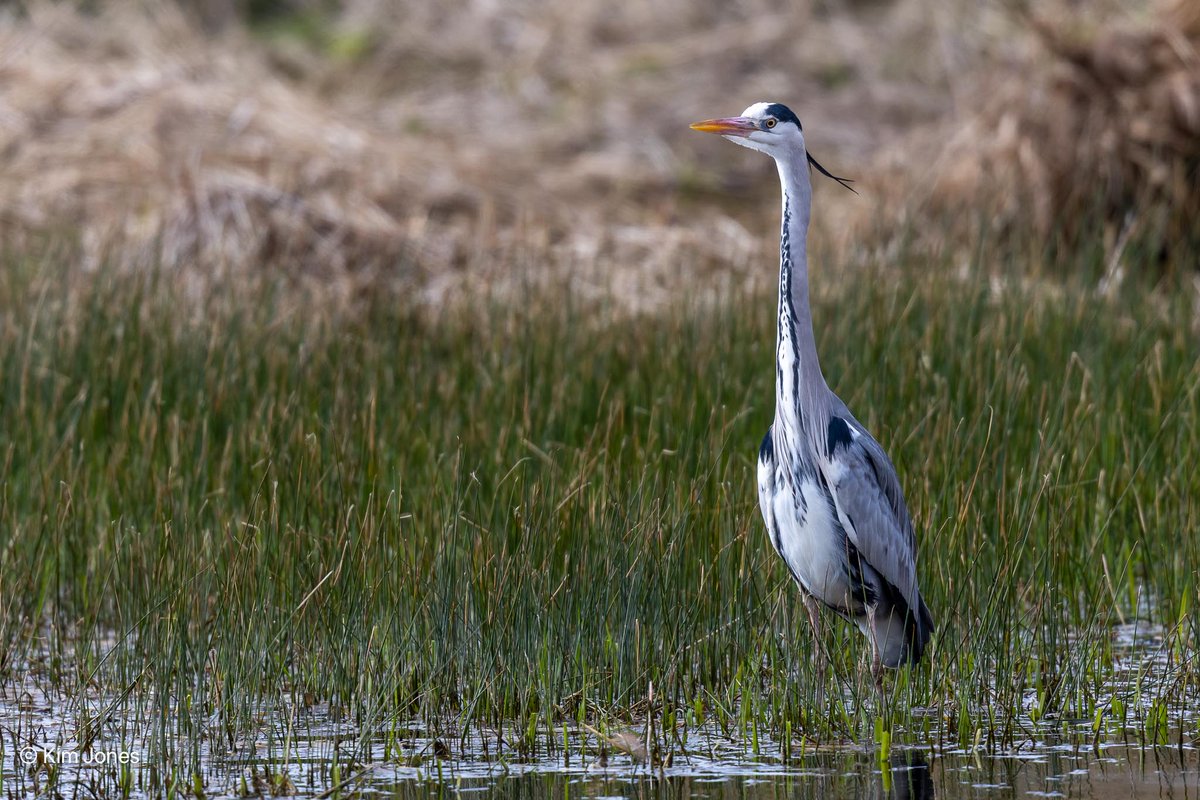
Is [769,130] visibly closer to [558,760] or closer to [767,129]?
[767,129]

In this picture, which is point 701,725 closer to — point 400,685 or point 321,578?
point 400,685

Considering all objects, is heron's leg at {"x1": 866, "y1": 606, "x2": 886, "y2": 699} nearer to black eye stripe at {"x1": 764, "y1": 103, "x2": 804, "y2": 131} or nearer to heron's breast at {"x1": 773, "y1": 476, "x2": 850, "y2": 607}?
heron's breast at {"x1": 773, "y1": 476, "x2": 850, "y2": 607}

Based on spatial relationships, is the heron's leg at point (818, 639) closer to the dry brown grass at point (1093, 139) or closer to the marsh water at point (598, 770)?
the marsh water at point (598, 770)

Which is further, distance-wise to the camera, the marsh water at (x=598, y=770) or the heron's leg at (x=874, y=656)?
the heron's leg at (x=874, y=656)

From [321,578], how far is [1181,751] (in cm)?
263

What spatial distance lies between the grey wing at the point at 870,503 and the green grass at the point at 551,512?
0.27m

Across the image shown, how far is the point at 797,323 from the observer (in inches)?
207

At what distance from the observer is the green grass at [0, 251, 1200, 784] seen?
5.29m

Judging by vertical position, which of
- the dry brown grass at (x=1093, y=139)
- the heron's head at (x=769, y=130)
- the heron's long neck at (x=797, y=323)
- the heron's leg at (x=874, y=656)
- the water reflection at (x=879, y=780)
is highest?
the dry brown grass at (x=1093, y=139)

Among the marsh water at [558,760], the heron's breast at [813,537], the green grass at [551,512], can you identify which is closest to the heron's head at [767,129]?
the heron's breast at [813,537]

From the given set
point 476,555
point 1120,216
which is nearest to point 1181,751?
point 476,555

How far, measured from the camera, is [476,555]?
562 cm

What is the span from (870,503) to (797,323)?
587mm

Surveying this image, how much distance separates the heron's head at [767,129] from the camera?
17.3 ft
